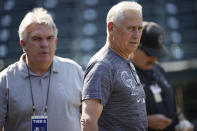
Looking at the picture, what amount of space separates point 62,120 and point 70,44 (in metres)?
6.08

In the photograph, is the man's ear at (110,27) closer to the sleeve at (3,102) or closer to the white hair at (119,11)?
the white hair at (119,11)

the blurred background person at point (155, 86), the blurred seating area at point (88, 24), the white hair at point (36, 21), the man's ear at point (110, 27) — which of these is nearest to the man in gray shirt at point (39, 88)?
the white hair at point (36, 21)

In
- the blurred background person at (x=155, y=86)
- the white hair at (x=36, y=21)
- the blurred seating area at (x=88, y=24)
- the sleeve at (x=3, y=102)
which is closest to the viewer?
the sleeve at (x=3, y=102)

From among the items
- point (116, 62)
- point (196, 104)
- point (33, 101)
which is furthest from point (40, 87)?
point (196, 104)

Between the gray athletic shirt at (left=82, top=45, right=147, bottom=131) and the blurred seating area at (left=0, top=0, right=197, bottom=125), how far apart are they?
16.9 feet

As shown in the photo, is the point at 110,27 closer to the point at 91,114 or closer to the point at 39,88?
the point at 91,114

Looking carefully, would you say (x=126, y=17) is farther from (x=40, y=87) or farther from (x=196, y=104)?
(x=196, y=104)

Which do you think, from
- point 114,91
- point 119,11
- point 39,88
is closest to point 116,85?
point 114,91

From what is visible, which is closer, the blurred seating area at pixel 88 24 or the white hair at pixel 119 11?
the white hair at pixel 119 11

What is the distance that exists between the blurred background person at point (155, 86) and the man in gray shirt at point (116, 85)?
0.94 meters

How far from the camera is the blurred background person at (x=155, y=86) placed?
2.99 m

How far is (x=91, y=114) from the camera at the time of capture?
1.86 metres

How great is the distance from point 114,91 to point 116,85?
0.03 m

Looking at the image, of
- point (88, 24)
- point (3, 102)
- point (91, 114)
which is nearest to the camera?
point (91, 114)
